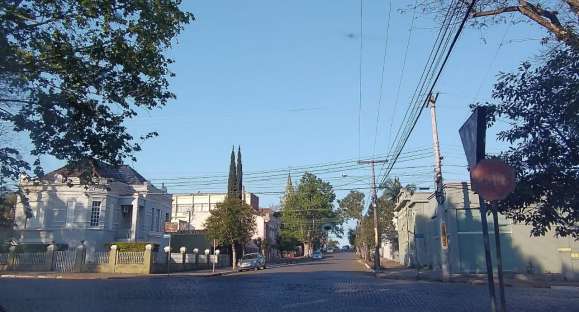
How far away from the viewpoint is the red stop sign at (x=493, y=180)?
7.71 meters

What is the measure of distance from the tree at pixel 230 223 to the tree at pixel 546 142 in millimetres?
43418

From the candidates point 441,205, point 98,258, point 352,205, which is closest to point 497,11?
point 441,205

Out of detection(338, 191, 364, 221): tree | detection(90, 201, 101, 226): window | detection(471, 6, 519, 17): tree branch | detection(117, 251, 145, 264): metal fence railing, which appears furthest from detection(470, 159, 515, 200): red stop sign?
detection(338, 191, 364, 221): tree

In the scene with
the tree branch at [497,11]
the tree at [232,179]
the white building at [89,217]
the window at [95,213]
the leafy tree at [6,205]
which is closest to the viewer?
the leafy tree at [6,205]

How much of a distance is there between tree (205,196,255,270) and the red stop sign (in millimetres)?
46021

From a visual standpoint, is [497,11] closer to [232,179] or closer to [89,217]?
[89,217]

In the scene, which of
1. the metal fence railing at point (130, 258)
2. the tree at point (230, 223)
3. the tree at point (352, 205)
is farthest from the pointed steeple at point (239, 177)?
the tree at point (352, 205)

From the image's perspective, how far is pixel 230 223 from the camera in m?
52.9

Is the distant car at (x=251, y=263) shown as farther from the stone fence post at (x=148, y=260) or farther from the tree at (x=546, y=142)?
the tree at (x=546, y=142)

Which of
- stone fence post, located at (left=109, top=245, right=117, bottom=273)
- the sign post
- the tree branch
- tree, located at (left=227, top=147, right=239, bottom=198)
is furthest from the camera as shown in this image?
tree, located at (left=227, top=147, right=239, bottom=198)

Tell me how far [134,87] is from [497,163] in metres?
7.74

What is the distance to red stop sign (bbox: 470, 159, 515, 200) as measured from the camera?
7.71 metres

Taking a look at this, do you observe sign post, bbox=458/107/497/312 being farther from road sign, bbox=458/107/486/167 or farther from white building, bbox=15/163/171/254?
white building, bbox=15/163/171/254

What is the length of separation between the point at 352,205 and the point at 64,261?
82919 mm
